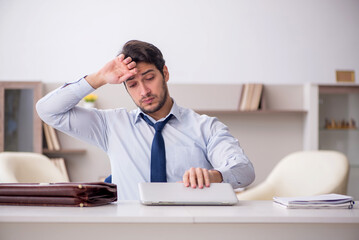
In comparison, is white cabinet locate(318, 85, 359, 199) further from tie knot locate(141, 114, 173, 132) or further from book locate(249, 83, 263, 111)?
tie knot locate(141, 114, 173, 132)

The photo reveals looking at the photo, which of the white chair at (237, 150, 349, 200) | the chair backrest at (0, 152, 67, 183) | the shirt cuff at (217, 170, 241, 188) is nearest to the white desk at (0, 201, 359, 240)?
the shirt cuff at (217, 170, 241, 188)

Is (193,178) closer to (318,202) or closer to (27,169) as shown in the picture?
(318,202)

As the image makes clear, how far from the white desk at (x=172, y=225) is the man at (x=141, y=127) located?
704mm

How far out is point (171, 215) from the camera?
42.4 inches

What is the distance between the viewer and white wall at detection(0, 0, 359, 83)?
4984mm

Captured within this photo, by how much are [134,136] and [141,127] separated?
5cm

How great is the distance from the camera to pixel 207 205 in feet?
4.23

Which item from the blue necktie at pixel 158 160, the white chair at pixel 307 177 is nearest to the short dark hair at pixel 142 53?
the blue necktie at pixel 158 160

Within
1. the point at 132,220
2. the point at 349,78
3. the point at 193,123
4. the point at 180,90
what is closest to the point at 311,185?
the point at 193,123

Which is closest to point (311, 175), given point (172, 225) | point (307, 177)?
point (307, 177)
